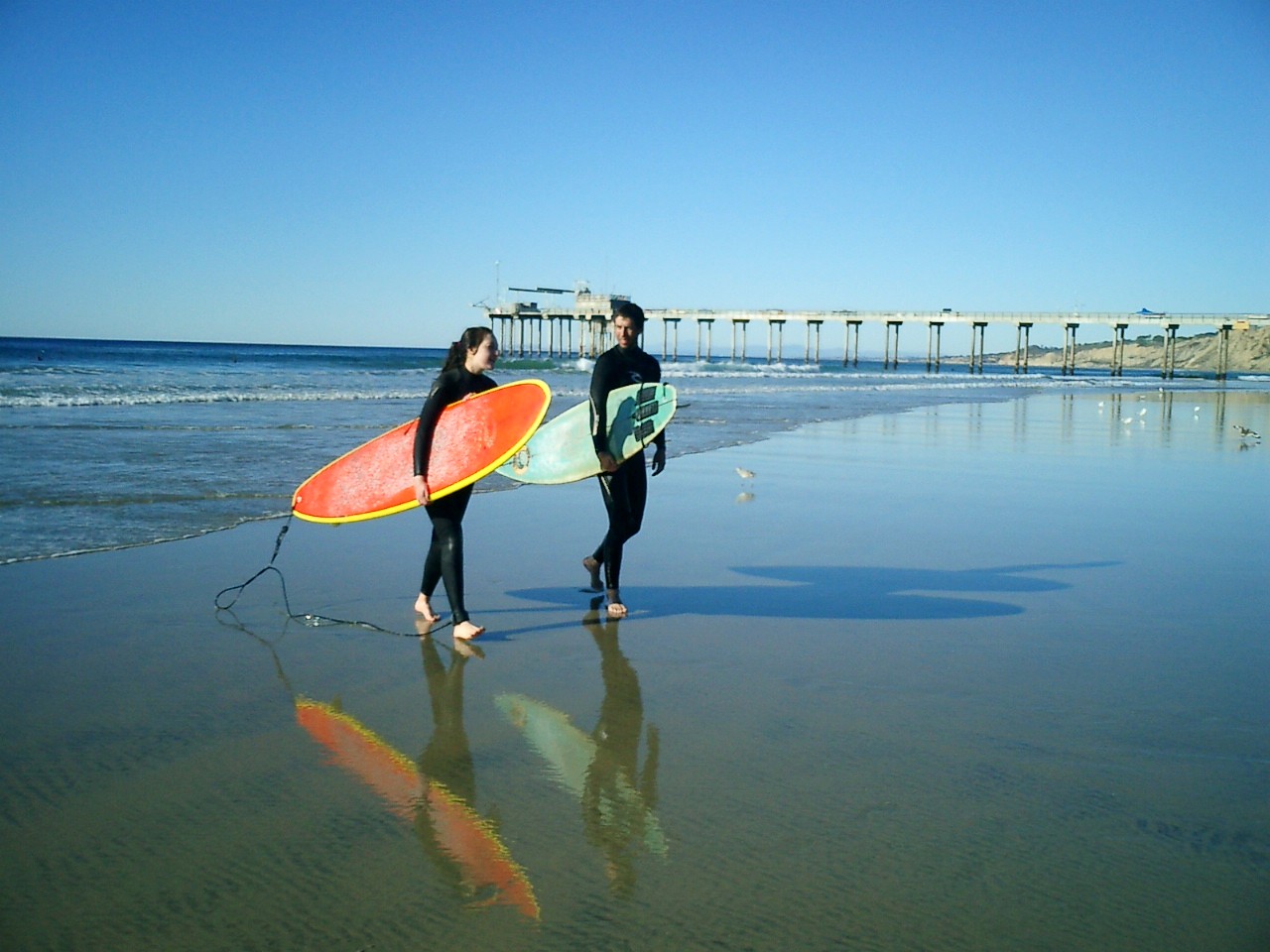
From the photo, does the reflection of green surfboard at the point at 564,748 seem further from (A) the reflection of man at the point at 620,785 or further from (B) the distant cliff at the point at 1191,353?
(B) the distant cliff at the point at 1191,353

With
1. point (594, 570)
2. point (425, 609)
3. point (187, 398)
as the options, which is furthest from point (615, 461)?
point (187, 398)

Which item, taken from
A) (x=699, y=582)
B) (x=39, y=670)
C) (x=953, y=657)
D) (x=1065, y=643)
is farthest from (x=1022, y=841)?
(x=39, y=670)

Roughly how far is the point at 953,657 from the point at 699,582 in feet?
5.91

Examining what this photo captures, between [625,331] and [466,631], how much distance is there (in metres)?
1.80

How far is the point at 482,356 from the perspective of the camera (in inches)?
188

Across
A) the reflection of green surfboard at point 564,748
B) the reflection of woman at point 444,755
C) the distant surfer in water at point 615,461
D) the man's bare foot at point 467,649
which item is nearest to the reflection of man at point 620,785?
the reflection of green surfboard at point 564,748

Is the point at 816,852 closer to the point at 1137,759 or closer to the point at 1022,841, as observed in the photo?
the point at 1022,841

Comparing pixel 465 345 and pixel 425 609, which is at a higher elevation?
pixel 465 345

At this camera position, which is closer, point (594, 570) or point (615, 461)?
point (615, 461)

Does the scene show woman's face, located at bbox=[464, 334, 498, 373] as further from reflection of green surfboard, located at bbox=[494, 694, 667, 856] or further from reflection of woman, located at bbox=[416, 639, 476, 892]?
reflection of green surfboard, located at bbox=[494, 694, 667, 856]

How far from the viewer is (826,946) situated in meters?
2.17

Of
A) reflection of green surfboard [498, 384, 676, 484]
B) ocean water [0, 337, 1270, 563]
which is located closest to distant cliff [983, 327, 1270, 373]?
ocean water [0, 337, 1270, 563]

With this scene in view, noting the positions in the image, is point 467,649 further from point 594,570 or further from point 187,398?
point 187,398

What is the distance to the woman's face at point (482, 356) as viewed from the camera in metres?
4.79
